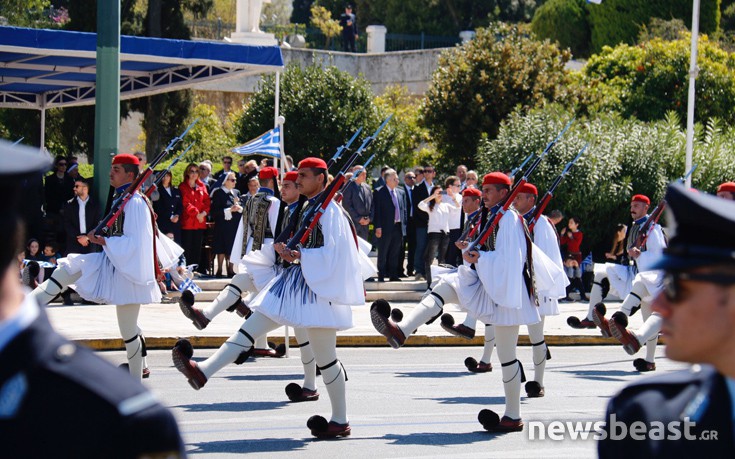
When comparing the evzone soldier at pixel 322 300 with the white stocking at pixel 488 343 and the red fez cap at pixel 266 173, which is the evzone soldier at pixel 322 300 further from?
the red fez cap at pixel 266 173

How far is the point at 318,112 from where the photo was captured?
2898 cm

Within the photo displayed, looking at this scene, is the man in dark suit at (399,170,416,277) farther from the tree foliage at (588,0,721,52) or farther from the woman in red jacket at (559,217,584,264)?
the tree foliage at (588,0,721,52)

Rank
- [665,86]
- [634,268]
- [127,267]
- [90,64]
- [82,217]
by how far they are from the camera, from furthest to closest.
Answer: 1. [665,86]
2. [90,64]
3. [82,217]
4. [634,268]
5. [127,267]

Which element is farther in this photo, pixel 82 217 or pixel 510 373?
pixel 82 217

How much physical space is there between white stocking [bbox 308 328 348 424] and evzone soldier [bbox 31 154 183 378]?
1.98m

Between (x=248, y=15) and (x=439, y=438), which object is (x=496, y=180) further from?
(x=248, y=15)

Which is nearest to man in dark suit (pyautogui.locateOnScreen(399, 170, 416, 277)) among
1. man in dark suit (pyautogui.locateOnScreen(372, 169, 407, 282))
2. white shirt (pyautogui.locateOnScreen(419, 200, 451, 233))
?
man in dark suit (pyautogui.locateOnScreen(372, 169, 407, 282))

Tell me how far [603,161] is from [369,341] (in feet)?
30.8

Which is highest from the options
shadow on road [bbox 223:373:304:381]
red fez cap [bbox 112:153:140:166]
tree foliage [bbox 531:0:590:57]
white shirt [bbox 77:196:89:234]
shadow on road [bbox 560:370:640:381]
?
tree foliage [bbox 531:0:590:57]

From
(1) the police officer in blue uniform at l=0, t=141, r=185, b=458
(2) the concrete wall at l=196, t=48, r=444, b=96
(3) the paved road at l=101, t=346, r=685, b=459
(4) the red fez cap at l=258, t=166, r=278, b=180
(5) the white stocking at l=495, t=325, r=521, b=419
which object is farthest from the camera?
(2) the concrete wall at l=196, t=48, r=444, b=96

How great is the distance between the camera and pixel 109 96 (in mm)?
16453

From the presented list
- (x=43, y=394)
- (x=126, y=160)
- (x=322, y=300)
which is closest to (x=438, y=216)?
(x=126, y=160)

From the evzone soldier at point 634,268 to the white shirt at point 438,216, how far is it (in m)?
5.17

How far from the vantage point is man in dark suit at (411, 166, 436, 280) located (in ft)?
70.5
